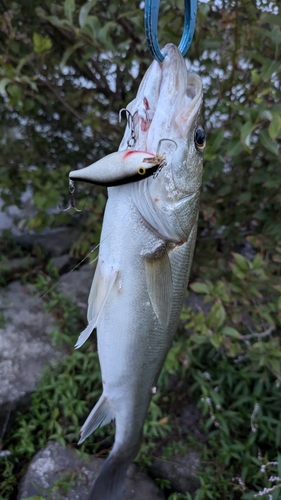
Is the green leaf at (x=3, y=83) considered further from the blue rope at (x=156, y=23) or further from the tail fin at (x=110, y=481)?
the tail fin at (x=110, y=481)

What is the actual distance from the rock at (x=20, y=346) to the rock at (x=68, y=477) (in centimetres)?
37

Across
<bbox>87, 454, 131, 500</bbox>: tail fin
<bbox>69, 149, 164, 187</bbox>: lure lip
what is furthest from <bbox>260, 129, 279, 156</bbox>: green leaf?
<bbox>87, 454, 131, 500</bbox>: tail fin

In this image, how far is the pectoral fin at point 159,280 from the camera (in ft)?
4.00

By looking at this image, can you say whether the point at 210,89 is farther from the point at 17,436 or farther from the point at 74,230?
the point at 17,436

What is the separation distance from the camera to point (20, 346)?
9.43 ft

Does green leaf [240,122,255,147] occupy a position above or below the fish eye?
above

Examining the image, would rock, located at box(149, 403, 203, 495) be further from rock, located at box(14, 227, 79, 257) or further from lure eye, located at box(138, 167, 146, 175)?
lure eye, located at box(138, 167, 146, 175)

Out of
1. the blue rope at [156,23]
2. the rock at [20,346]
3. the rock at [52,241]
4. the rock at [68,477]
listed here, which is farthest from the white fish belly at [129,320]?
the rock at [52,241]

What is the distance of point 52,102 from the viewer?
9.39 ft

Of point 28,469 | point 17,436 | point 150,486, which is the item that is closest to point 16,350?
point 17,436

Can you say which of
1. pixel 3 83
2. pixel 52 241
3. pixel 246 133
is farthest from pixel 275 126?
pixel 52 241

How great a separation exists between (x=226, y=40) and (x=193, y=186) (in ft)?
4.69

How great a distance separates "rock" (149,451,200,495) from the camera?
2.35m

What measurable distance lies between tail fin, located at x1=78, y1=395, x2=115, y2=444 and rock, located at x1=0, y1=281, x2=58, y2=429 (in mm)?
1189
